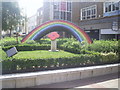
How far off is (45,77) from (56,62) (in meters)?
1.48

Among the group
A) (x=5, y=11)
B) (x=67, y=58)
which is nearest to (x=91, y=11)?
(x=5, y=11)

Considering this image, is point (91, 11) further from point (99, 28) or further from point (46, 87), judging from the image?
point (46, 87)

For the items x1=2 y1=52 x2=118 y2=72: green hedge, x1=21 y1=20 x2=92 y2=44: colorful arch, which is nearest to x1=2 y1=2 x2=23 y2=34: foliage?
x1=21 y1=20 x2=92 y2=44: colorful arch

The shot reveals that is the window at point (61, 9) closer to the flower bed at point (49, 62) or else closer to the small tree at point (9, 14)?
the small tree at point (9, 14)

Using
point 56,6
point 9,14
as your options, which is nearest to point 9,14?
point 9,14

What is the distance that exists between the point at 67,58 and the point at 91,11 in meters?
24.8

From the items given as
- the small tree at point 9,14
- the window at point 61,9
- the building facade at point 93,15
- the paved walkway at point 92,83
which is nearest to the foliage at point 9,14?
the small tree at point 9,14

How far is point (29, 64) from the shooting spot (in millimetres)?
6461

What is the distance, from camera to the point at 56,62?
7.02 m

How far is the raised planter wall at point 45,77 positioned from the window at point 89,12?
77.5 feet

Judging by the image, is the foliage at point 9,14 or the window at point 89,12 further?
the window at point 89,12

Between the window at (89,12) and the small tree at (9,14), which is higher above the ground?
the window at (89,12)

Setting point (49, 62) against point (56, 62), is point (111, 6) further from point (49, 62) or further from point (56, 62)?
point (49, 62)

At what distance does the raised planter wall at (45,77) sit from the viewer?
17.1 ft
